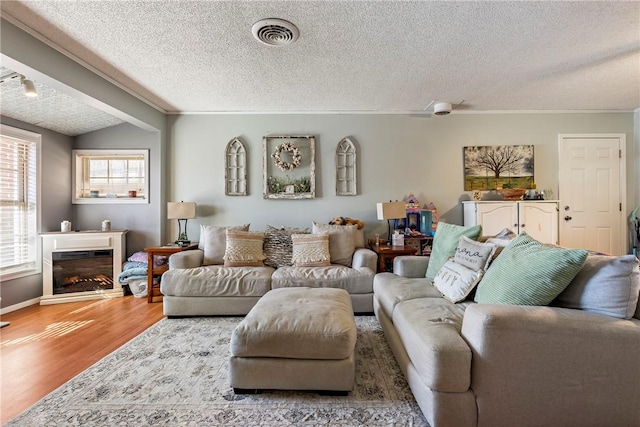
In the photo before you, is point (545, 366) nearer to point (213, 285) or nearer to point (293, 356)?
point (293, 356)

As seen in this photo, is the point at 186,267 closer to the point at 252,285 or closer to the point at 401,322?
the point at 252,285

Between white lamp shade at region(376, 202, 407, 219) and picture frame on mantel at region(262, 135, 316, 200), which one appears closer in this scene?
white lamp shade at region(376, 202, 407, 219)

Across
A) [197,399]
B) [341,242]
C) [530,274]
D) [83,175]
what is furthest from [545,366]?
[83,175]

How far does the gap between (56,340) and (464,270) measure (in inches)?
135

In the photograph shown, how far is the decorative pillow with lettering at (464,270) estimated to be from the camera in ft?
6.47

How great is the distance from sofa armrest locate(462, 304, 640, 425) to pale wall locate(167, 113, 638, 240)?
281 centimetres

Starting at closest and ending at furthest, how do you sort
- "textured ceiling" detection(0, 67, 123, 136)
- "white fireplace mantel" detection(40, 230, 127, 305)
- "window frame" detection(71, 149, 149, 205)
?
"textured ceiling" detection(0, 67, 123, 136), "white fireplace mantel" detection(40, 230, 127, 305), "window frame" detection(71, 149, 149, 205)

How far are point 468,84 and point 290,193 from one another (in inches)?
99.0

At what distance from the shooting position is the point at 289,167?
398 cm

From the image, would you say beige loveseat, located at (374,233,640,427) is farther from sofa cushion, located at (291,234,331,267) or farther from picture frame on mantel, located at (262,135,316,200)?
picture frame on mantel, located at (262,135,316,200)

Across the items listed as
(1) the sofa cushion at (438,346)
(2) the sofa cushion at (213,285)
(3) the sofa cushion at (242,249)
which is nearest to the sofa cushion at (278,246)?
(3) the sofa cushion at (242,249)

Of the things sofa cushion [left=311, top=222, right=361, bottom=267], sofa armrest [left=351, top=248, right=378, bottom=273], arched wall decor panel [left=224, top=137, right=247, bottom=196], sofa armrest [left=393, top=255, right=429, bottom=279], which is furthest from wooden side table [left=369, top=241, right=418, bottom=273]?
arched wall decor panel [left=224, top=137, right=247, bottom=196]

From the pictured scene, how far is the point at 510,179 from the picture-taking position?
402 cm

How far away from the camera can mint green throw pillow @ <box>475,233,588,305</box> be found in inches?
54.9
